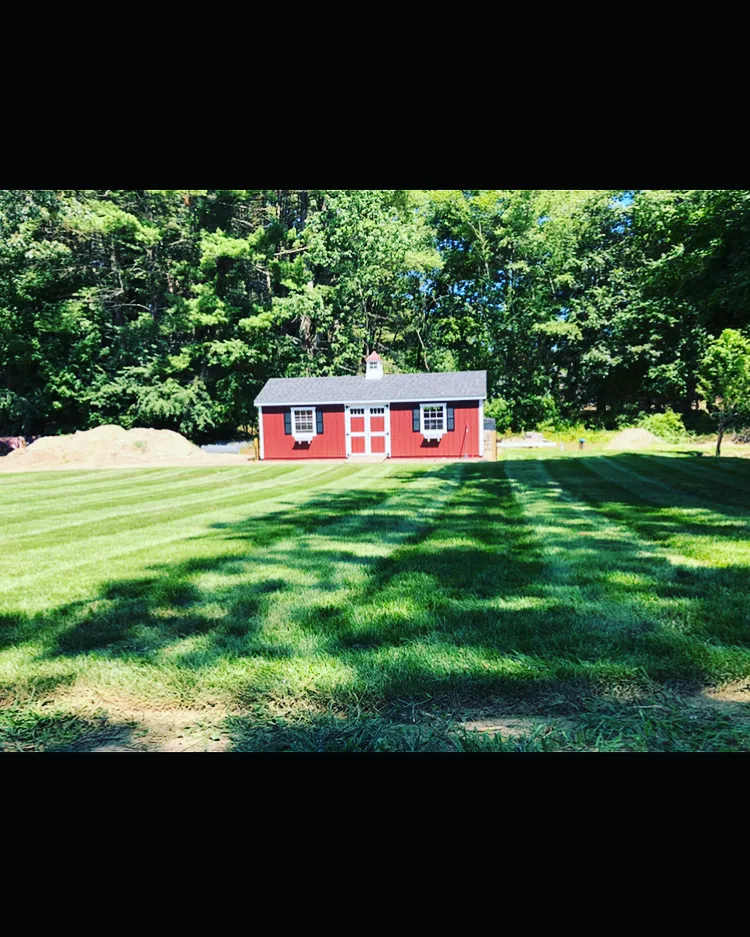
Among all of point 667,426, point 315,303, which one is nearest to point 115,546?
point 315,303

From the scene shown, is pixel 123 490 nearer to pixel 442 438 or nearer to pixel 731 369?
pixel 442 438

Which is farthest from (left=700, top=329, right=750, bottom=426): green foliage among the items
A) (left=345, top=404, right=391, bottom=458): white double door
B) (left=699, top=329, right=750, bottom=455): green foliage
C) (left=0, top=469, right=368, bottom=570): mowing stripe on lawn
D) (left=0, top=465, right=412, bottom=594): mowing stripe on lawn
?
(left=0, top=465, right=412, bottom=594): mowing stripe on lawn

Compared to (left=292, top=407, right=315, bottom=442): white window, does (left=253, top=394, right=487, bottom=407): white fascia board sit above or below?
above

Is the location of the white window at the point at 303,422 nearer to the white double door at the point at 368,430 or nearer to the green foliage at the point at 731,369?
the white double door at the point at 368,430

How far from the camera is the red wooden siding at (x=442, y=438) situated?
65.9ft

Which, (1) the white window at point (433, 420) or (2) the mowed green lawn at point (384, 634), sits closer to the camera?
(2) the mowed green lawn at point (384, 634)

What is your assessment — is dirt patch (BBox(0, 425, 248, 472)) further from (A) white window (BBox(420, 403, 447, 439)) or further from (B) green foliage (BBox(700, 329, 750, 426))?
(B) green foliage (BBox(700, 329, 750, 426))

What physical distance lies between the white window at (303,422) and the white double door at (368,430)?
129 cm

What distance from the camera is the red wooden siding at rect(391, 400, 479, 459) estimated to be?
20.1m

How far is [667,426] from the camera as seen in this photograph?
2545 cm

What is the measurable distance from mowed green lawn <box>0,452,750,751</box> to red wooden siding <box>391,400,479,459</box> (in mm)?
13369

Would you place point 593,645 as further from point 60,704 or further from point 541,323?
point 541,323

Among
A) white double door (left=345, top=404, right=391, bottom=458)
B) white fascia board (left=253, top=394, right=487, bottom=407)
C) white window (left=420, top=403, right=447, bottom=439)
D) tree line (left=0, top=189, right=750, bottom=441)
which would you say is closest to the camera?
white fascia board (left=253, top=394, right=487, bottom=407)

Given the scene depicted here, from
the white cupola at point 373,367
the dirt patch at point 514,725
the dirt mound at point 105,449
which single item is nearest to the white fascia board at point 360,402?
the white cupola at point 373,367
